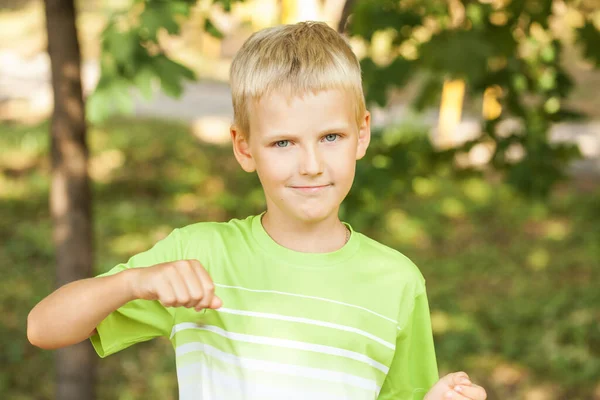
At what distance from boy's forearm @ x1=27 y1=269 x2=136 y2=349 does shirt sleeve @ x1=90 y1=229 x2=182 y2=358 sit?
0.10 meters

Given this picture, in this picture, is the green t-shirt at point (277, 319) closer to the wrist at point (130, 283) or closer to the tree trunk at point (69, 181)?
the wrist at point (130, 283)

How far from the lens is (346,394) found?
1517mm

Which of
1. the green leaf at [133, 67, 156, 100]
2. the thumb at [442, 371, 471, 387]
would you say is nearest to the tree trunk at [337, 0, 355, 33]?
the green leaf at [133, 67, 156, 100]

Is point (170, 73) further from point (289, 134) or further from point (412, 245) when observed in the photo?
point (412, 245)

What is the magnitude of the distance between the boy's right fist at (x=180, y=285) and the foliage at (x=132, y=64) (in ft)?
4.63

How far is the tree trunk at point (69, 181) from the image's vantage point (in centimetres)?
305

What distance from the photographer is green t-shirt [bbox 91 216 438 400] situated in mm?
1509

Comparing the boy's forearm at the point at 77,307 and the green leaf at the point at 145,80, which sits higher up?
the green leaf at the point at 145,80

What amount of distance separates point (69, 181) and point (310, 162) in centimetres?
197

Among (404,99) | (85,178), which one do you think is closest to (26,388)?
(85,178)

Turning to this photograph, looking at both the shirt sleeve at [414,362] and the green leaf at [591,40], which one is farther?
the green leaf at [591,40]

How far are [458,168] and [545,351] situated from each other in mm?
1985

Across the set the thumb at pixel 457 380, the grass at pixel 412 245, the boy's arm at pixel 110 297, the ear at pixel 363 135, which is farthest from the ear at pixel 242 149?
the grass at pixel 412 245

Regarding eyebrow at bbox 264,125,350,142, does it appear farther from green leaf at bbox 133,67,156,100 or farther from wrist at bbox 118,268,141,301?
green leaf at bbox 133,67,156,100
